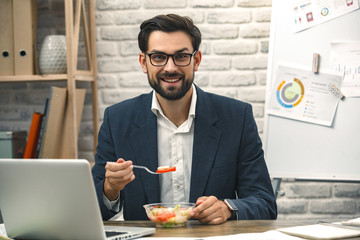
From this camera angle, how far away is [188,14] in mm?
2691

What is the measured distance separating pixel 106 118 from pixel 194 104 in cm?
35

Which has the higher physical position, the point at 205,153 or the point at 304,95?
the point at 304,95

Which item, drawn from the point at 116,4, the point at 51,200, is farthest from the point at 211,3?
the point at 51,200

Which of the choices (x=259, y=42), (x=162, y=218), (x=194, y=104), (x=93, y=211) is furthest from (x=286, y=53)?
(x=93, y=211)

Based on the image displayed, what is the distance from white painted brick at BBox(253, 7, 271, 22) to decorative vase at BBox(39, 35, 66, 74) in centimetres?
107

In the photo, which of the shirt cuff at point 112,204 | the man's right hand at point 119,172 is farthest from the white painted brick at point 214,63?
the man's right hand at point 119,172

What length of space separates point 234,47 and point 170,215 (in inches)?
61.3

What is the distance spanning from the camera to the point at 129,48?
2.75m

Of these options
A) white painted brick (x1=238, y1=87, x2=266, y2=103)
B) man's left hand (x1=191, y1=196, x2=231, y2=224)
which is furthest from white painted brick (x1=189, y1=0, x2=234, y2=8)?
man's left hand (x1=191, y1=196, x2=231, y2=224)

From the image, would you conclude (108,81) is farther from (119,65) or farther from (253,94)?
(253,94)

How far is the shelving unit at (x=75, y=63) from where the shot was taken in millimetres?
2438

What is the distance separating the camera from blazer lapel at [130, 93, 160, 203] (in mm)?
1753

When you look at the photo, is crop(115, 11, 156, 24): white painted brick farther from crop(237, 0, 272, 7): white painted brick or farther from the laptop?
the laptop

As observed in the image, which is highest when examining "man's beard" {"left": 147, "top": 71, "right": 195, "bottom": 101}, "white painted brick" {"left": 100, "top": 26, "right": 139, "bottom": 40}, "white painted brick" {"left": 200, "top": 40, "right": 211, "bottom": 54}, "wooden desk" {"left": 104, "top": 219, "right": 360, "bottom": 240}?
"white painted brick" {"left": 100, "top": 26, "right": 139, "bottom": 40}
